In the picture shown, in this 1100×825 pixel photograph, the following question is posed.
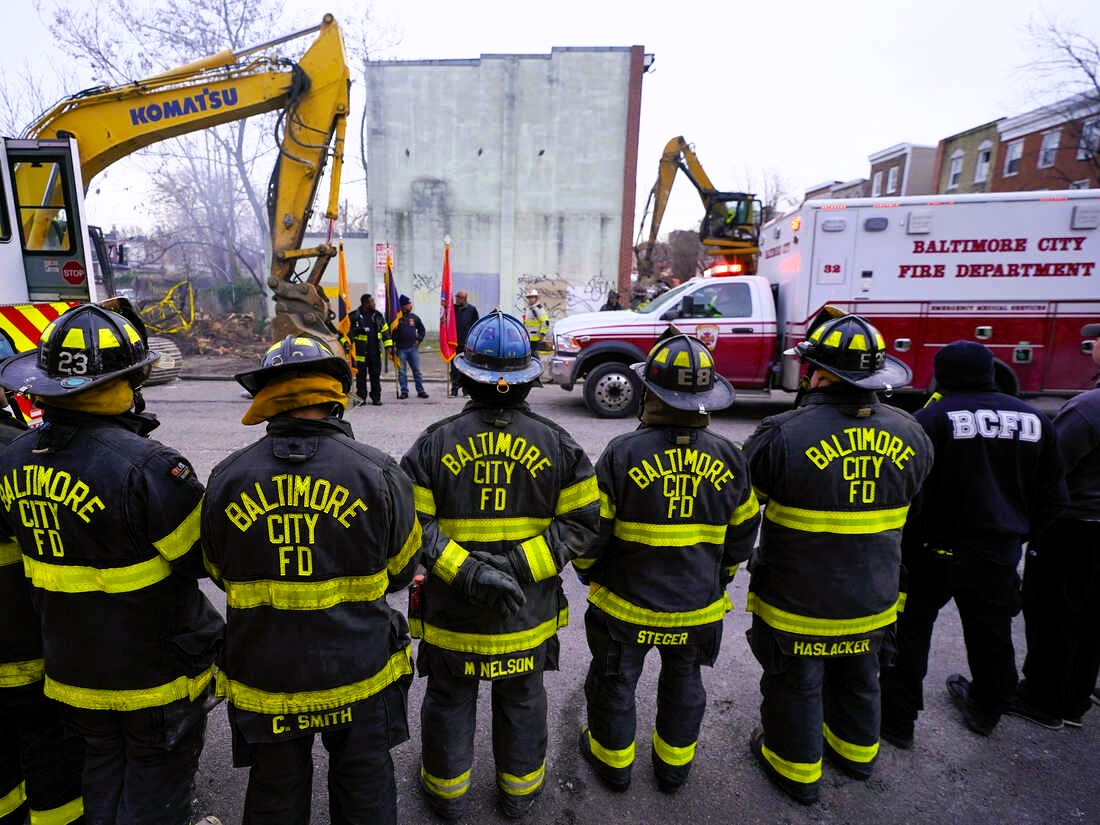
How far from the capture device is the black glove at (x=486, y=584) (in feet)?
7.02

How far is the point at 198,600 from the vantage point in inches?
84.2

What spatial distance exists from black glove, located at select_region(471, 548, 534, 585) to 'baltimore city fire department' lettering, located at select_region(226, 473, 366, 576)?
62cm

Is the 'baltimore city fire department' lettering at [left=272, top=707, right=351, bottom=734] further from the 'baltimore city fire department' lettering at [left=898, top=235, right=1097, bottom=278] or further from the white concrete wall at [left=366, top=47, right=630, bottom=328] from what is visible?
the white concrete wall at [left=366, top=47, right=630, bottom=328]

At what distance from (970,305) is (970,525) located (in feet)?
23.6

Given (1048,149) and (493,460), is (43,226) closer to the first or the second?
(493,460)

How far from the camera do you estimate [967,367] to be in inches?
109

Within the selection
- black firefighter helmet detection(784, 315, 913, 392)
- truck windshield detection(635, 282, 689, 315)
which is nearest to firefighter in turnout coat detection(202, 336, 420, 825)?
black firefighter helmet detection(784, 315, 913, 392)

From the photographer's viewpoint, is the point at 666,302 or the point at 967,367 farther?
the point at 666,302

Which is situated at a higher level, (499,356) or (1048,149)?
(1048,149)

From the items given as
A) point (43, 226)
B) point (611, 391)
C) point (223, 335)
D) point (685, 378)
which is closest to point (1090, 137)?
point (611, 391)

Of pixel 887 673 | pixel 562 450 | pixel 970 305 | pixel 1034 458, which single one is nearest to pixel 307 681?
pixel 562 450

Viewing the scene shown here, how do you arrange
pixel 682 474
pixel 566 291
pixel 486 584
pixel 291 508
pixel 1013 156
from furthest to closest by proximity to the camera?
pixel 1013 156, pixel 566 291, pixel 682 474, pixel 486 584, pixel 291 508

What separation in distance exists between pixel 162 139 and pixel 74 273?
3681 millimetres

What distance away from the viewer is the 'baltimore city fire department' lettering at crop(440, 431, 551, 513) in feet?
7.46
